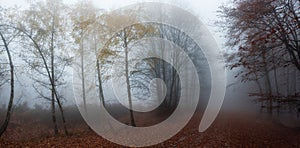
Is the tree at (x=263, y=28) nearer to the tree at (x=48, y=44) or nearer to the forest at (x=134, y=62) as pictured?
the forest at (x=134, y=62)

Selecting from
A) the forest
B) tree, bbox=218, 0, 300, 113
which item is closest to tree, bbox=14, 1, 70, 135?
the forest

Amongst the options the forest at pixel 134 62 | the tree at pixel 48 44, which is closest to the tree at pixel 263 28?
the forest at pixel 134 62

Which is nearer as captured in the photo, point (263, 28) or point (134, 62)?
point (263, 28)

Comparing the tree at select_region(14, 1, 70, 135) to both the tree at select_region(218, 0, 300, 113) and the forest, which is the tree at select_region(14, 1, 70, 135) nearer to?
the forest

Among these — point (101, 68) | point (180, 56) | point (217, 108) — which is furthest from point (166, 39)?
point (217, 108)

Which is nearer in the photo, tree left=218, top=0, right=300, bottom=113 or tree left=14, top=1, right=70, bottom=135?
tree left=218, top=0, right=300, bottom=113

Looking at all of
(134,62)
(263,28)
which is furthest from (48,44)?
(263,28)

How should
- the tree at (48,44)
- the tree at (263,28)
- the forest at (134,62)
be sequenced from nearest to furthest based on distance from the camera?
the tree at (263,28)
the forest at (134,62)
the tree at (48,44)

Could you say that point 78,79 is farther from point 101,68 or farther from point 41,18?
point 41,18

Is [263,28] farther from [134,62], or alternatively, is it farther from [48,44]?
[48,44]

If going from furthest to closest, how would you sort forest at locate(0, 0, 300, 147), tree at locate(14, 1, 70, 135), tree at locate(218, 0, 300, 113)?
tree at locate(14, 1, 70, 135), forest at locate(0, 0, 300, 147), tree at locate(218, 0, 300, 113)

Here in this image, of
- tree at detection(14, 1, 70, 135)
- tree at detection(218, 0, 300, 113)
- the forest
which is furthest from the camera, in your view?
tree at detection(14, 1, 70, 135)

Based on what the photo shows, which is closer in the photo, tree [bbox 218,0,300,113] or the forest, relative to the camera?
tree [bbox 218,0,300,113]

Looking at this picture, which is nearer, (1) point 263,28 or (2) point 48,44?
(1) point 263,28
